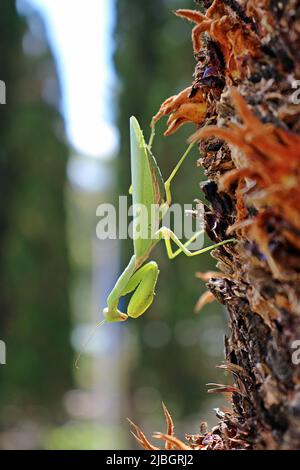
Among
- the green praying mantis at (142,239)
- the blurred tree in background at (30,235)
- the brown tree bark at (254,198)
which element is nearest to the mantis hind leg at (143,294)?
the green praying mantis at (142,239)

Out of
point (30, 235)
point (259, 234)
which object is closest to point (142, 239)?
point (259, 234)

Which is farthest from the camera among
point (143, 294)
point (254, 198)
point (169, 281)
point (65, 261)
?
point (65, 261)

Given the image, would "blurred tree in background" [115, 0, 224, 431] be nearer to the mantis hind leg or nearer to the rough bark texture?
the mantis hind leg

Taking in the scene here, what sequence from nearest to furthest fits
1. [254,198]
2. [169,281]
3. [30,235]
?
1. [254,198]
2. [169,281]
3. [30,235]

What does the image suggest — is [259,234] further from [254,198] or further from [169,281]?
[169,281]

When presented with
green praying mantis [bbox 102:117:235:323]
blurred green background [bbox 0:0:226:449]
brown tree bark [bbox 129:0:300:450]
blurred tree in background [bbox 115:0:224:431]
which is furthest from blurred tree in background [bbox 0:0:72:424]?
brown tree bark [bbox 129:0:300:450]

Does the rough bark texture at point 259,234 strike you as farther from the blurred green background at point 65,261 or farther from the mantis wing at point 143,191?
the blurred green background at point 65,261
